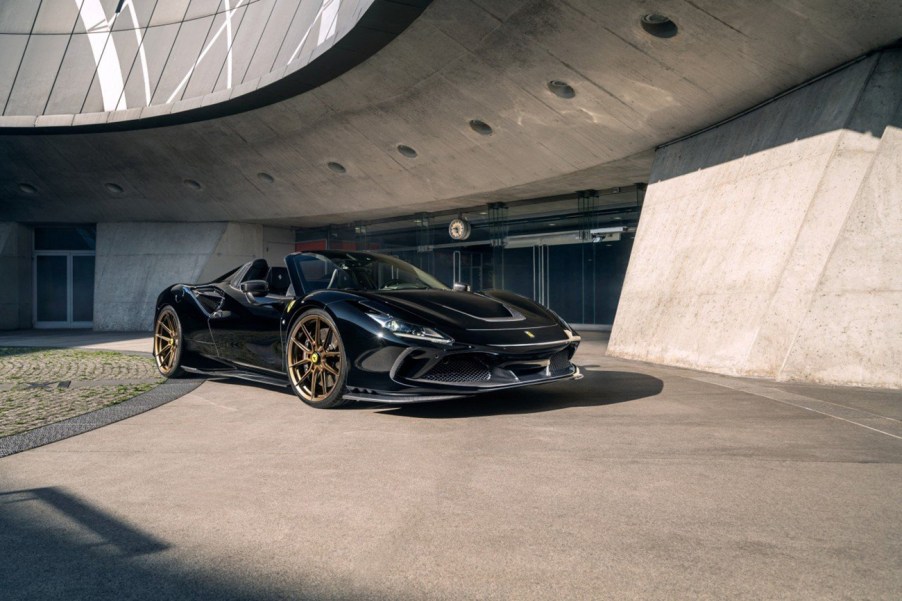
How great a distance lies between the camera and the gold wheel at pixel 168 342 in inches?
328

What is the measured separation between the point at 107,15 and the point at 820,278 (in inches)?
740

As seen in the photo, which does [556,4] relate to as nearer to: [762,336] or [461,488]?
[762,336]

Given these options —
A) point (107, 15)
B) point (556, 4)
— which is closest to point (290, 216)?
point (107, 15)

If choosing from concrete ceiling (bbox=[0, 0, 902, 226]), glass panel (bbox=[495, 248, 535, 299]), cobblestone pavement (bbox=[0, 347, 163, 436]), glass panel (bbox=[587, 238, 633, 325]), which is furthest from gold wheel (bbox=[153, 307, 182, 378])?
glass panel (bbox=[495, 248, 535, 299])

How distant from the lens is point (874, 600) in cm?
222

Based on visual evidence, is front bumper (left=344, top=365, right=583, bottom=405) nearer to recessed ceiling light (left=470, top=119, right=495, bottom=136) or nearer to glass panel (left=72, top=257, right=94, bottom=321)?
recessed ceiling light (left=470, top=119, right=495, bottom=136)

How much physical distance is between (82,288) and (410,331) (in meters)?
23.2

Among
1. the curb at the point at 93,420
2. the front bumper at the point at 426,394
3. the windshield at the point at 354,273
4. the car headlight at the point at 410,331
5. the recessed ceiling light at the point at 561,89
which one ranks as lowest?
the curb at the point at 93,420

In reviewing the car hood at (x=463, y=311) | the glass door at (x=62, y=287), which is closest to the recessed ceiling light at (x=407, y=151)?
the car hood at (x=463, y=311)

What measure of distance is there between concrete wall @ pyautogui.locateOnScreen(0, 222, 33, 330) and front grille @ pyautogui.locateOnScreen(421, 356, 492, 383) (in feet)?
76.0

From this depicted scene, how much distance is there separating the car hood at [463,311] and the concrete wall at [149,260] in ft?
59.4

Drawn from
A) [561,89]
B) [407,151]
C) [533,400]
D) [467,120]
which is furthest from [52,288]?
[533,400]

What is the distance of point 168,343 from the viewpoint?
8.61 metres

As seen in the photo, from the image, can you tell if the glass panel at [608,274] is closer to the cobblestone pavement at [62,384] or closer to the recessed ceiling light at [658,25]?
the recessed ceiling light at [658,25]
